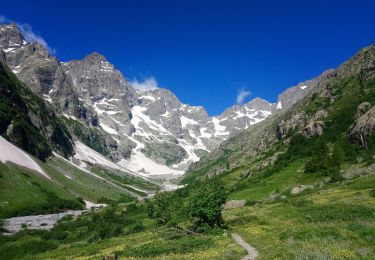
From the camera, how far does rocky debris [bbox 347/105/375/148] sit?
349 ft

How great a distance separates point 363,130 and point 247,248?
3266 inches

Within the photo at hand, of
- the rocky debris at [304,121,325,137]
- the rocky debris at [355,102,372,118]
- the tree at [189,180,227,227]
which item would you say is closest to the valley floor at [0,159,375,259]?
the tree at [189,180,227,227]

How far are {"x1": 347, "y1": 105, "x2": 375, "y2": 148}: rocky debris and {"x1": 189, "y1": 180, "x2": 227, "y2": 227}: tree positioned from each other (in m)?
63.5

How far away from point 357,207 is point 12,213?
12787cm

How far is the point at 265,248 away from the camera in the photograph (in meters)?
36.4

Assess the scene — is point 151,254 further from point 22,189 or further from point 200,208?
point 22,189

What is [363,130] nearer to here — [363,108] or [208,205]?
[363,108]

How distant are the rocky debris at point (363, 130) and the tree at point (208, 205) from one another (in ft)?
208

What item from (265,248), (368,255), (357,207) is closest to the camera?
(368,255)

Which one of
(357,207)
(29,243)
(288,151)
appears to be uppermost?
(288,151)

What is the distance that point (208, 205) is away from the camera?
57.5m

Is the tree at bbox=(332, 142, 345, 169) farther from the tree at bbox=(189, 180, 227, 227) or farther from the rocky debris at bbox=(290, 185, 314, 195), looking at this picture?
the tree at bbox=(189, 180, 227, 227)

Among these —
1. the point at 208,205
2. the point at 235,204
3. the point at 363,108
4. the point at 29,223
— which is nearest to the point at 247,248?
the point at 208,205

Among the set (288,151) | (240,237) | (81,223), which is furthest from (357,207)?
(288,151)
